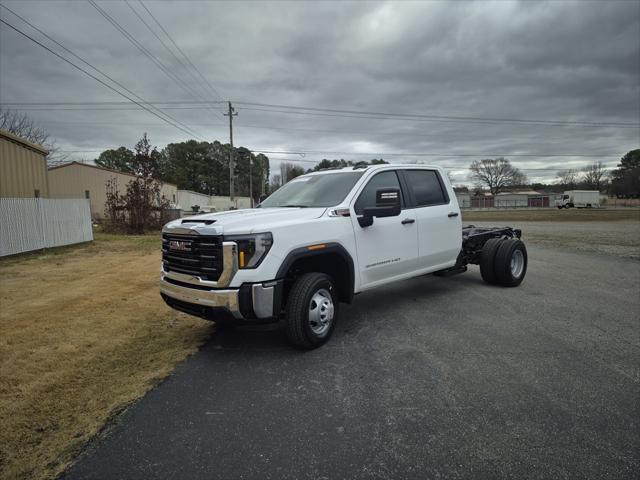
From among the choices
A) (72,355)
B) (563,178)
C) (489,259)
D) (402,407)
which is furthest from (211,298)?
(563,178)

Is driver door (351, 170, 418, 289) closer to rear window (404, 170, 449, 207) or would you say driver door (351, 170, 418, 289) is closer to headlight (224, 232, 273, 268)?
rear window (404, 170, 449, 207)

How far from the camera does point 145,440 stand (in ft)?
8.36

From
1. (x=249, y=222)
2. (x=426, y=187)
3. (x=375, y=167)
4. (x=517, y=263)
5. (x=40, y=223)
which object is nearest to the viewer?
(x=249, y=222)

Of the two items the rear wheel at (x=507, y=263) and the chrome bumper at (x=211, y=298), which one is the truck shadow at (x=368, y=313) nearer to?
the chrome bumper at (x=211, y=298)

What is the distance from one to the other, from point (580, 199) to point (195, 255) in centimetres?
7780

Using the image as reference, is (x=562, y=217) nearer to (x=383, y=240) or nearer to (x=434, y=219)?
(x=434, y=219)

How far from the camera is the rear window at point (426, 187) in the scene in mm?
5434

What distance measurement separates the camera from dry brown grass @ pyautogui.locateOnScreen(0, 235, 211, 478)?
257 cm

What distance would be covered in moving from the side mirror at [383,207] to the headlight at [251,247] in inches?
51.3

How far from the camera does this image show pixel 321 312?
159 inches

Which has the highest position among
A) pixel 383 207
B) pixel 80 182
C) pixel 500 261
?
pixel 80 182

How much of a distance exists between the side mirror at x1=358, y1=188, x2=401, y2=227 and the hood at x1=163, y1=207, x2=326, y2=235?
0.50 meters

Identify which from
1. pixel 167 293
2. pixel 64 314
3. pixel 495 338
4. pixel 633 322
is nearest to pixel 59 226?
pixel 64 314

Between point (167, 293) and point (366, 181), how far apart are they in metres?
2.69
